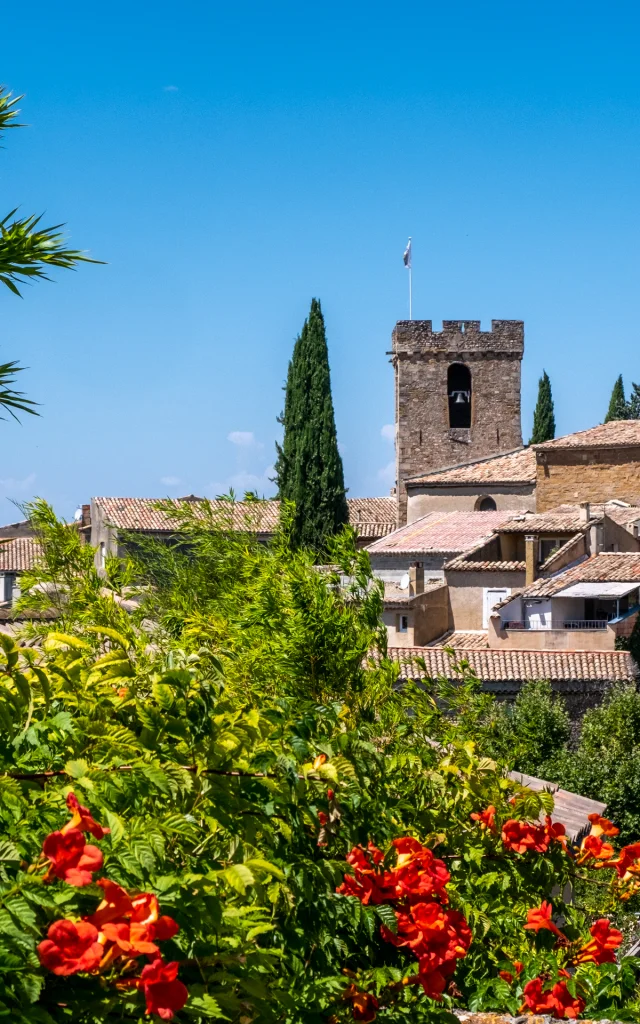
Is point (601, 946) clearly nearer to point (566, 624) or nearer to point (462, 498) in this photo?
point (566, 624)

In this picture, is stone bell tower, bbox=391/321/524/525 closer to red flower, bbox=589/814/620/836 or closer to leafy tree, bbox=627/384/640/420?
leafy tree, bbox=627/384/640/420

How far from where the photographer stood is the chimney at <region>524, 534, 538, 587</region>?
1280 inches

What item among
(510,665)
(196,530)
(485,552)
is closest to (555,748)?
(510,665)

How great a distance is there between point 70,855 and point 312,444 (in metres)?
43.5

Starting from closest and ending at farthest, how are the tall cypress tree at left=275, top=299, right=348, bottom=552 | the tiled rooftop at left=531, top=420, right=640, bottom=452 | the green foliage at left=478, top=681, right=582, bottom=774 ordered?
the green foliage at left=478, top=681, right=582, bottom=774 < the tiled rooftop at left=531, top=420, right=640, bottom=452 < the tall cypress tree at left=275, top=299, right=348, bottom=552

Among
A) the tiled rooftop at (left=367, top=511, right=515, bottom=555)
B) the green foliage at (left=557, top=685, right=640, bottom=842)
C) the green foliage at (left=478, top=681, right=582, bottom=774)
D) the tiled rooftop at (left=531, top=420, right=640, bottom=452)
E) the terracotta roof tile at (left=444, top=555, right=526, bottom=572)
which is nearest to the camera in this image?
the green foliage at (left=557, top=685, right=640, bottom=842)

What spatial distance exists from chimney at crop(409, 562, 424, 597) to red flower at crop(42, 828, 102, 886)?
1141 inches

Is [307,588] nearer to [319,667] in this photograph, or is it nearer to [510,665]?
[319,667]

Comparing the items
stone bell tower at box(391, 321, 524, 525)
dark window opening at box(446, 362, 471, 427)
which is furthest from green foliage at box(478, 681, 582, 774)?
dark window opening at box(446, 362, 471, 427)

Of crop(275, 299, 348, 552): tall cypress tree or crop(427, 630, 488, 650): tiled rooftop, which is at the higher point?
crop(275, 299, 348, 552): tall cypress tree

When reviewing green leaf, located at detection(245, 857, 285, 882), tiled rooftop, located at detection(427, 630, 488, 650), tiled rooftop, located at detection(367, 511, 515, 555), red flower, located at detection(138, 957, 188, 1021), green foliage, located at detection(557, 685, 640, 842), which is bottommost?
green foliage, located at detection(557, 685, 640, 842)

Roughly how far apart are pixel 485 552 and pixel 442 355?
65.3ft

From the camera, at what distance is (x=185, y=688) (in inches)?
119

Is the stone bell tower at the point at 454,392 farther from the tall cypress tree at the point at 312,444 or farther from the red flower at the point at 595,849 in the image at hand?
the red flower at the point at 595,849
